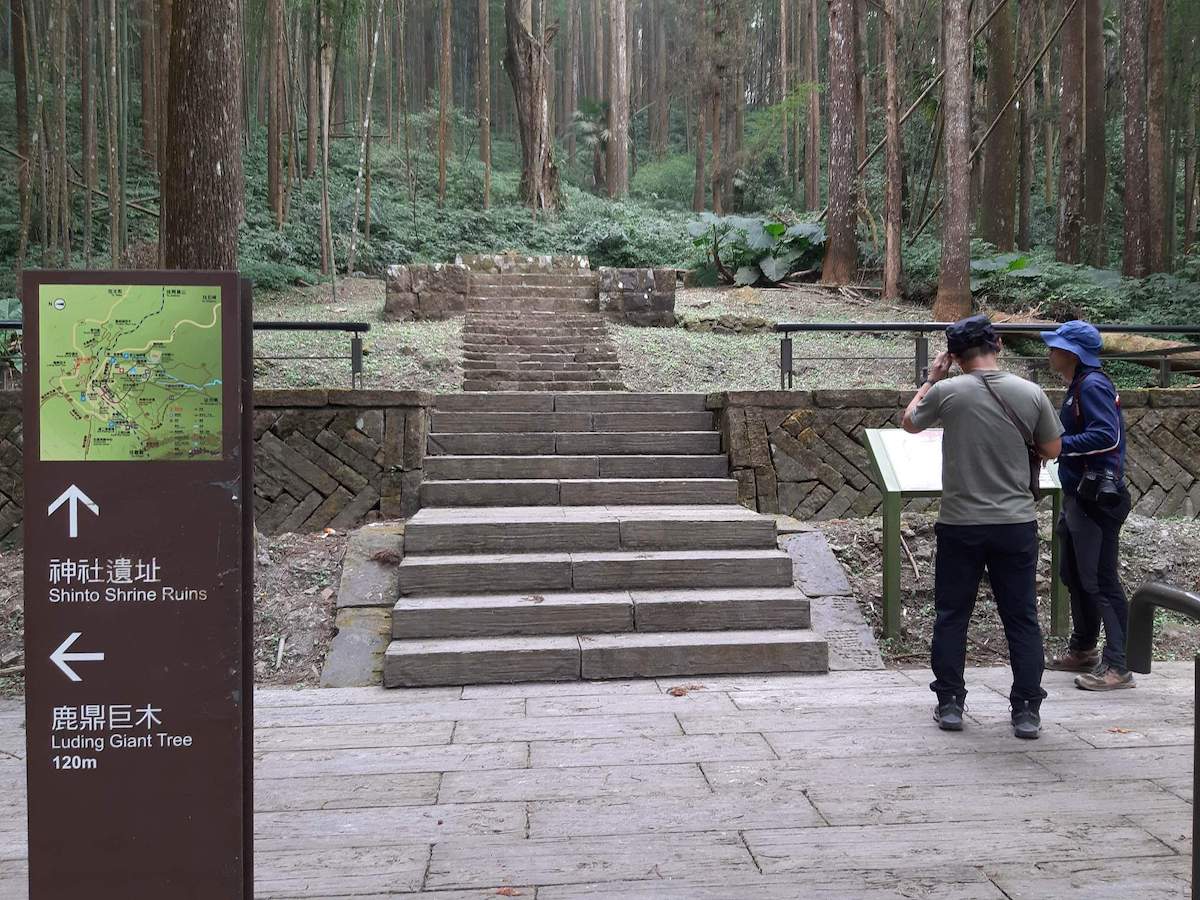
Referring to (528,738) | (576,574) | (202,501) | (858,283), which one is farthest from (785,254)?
(202,501)

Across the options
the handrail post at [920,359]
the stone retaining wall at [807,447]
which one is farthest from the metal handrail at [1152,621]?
the handrail post at [920,359]

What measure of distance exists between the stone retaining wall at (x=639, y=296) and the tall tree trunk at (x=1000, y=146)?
6.50m

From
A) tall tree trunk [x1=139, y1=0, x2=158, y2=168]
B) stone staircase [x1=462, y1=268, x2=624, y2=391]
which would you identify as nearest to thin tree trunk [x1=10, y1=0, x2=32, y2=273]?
tall tree trunk [x1=139, y1=0, x2=158, y2=168]

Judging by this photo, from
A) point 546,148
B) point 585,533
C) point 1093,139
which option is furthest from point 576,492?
point 546,148

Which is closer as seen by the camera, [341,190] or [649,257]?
[649,257]

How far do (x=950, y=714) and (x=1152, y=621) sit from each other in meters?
1.74

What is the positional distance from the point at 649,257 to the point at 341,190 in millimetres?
7589

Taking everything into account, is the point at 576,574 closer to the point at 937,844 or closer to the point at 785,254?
the point at 937,844

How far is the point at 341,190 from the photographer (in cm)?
2161

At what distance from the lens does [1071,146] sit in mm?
15938

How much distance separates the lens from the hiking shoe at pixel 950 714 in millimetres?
4027

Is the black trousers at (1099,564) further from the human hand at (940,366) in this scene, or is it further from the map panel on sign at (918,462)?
the human hand at (940,366)

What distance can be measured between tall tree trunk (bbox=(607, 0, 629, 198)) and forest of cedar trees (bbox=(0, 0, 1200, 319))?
0.09m

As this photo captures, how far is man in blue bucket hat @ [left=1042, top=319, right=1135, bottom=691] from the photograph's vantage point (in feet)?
14.6
